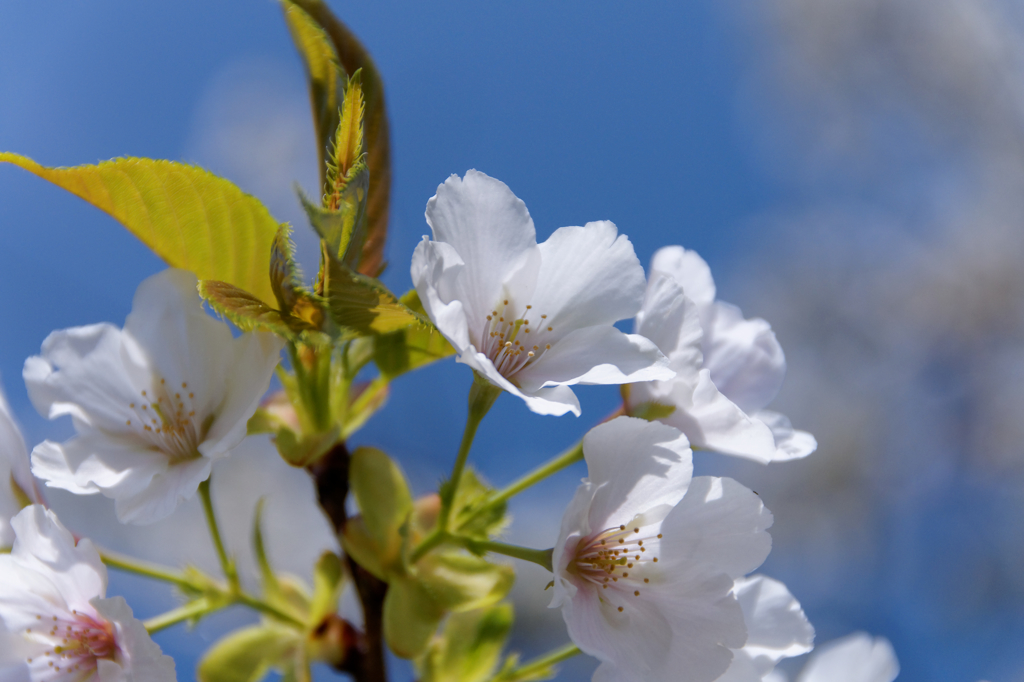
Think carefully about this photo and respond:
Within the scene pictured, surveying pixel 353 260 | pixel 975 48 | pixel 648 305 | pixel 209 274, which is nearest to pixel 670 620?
pixel 648 305

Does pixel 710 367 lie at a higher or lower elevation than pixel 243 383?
higher

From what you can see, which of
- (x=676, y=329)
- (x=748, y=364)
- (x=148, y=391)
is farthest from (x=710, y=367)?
(x=148, y=391)

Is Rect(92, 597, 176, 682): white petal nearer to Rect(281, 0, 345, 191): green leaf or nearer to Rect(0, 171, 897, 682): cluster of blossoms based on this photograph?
Rect(0, 171, 897, 682): cluster of blossoms

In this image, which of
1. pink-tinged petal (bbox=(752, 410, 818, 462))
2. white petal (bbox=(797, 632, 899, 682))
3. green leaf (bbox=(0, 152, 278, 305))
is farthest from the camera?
white petal (bbox=(797, 632, 899, 682))

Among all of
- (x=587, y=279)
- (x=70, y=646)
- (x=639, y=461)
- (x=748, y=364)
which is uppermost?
(x=748, y=364)

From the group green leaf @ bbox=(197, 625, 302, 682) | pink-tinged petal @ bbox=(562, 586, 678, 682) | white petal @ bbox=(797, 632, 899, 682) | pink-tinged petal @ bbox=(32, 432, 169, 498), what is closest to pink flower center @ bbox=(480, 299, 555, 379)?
pink-tinged petal @ bbox=(562, 586, 678, 682)

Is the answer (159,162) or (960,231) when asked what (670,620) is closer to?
(159,162)

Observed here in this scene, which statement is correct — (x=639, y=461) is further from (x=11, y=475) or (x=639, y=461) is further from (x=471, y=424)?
(x=11, y=475)
